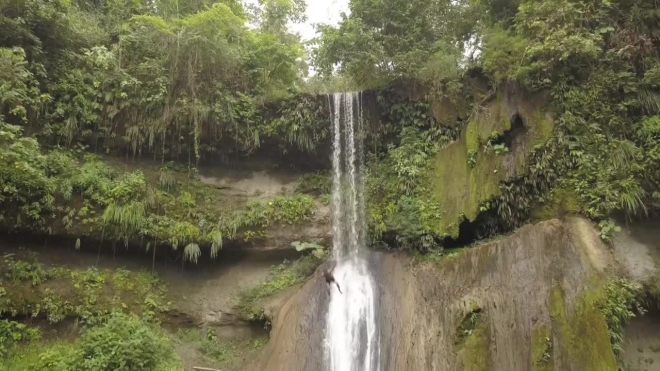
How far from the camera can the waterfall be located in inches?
370

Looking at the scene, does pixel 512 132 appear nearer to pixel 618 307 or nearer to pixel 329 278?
pixel 618 307

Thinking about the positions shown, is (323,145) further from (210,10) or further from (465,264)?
(465,264)

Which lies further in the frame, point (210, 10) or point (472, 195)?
point (210, 10)

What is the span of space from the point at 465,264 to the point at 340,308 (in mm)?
3036

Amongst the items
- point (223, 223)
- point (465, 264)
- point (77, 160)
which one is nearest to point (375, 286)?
point (465, 264)

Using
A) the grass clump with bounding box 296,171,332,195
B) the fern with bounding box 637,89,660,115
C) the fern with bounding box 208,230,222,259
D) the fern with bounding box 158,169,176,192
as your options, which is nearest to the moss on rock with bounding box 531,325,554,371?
the fern with bounding box 637,89,660,115

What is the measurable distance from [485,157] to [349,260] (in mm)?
4278

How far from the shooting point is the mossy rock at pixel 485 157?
9633 millimetres

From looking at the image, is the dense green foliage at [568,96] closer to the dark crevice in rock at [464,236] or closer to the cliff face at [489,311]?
the dark crevice in rock at [464,236]

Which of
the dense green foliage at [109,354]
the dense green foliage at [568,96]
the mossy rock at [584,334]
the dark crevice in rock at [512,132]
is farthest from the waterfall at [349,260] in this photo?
the dark crevice in rock at [512,132]

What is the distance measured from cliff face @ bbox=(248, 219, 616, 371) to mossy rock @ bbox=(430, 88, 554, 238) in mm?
1295

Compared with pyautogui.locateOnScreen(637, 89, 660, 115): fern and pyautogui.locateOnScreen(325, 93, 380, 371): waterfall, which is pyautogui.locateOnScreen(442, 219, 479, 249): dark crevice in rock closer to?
pyautogui.locateOnScreen(325, 93, 380, 371): waterfall

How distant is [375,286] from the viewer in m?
10.4

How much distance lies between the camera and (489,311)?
8102 millimetres
